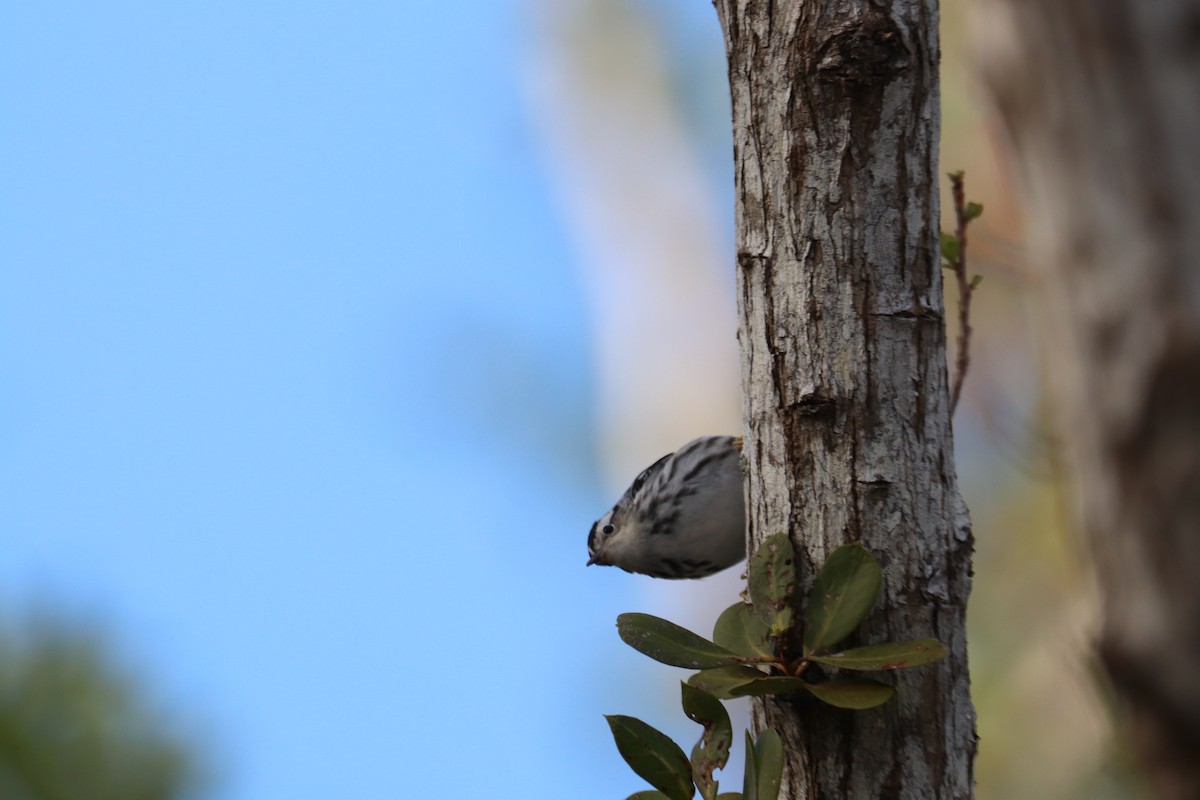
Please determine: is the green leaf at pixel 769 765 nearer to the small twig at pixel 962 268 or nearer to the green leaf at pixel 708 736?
the green leaf at pixel 708 736

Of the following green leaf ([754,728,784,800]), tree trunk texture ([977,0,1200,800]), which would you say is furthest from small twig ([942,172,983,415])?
tree trunk texture ([977,0,1200,800])

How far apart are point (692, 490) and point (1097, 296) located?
1.43 metres

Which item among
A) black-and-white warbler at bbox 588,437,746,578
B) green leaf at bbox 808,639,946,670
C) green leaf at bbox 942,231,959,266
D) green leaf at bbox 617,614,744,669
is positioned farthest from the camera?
black-and-white warbler at bbox 588,437,746,578

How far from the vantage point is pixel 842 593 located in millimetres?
1677

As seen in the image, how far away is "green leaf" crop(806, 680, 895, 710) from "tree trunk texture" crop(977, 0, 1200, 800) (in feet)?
5.95

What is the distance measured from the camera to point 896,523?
176 centimetres

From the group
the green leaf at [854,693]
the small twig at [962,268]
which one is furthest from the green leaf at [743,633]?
the small twig at [962,268]

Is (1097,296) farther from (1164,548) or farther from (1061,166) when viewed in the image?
(1164,548)

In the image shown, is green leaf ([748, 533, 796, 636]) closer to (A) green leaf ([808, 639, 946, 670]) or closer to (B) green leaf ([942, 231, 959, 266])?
(A) green leaf ([808, 639, 946, 670])

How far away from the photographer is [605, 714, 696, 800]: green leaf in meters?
1.77

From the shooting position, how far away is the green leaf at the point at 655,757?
1768mm

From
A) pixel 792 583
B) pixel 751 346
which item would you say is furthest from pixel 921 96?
pixel 792 583

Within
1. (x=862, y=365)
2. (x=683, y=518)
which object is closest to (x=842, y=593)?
(x=862, y=365)

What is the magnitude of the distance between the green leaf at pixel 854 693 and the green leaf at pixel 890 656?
31mm
